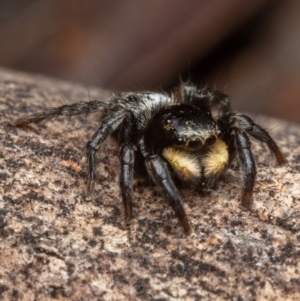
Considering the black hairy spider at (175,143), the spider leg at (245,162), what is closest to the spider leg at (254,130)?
the black hairy spider at (175,143)

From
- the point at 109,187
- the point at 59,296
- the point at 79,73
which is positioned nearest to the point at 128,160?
the point at 109,187

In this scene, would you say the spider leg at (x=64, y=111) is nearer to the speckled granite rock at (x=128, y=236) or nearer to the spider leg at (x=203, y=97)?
the speckled granite rock at (x=128, y=236)

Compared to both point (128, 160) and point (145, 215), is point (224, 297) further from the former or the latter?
point (128, 160)

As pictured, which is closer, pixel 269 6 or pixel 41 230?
pixel 41 230

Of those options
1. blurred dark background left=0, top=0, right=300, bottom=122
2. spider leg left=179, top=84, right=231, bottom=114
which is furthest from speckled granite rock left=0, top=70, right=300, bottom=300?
blurred dark background left=0, top=0, right=300, bottom=122

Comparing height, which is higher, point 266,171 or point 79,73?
point 79,73

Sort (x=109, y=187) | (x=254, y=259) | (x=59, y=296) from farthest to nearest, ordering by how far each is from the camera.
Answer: (x=109, y=187)
(x=254, y=259)
(x=59, y=296)

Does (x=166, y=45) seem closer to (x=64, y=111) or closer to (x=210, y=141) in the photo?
(x=64, y=111)
